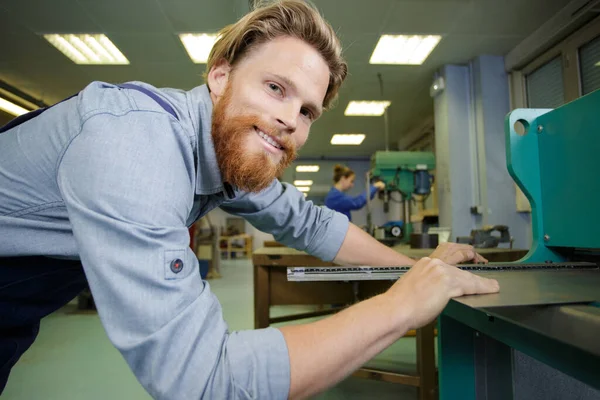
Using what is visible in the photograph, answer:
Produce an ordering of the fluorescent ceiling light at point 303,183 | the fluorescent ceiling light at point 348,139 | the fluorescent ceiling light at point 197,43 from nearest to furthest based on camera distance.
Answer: the fluorescent ceiling light at point 197,43
the fluorescent ceiling light at point 348,139
the fluorescent ceiling light at point 303,183

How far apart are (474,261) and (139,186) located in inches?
36.5

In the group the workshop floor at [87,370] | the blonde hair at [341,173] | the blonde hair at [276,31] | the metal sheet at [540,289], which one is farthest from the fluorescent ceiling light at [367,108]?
the metal sheet at [540,289]

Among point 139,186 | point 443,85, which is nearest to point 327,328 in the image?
point 139,186

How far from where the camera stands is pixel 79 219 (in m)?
0.50

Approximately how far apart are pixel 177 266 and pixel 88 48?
416 cm

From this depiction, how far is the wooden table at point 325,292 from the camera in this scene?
58.5 inches

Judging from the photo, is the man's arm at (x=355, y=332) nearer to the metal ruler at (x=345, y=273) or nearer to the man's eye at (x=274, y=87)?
the metal ruler at (x=345, y=273)

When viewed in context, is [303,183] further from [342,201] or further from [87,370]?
[87,370]

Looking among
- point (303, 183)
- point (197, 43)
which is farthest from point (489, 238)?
point (303, 183)

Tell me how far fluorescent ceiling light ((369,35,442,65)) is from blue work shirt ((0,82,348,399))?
338cm

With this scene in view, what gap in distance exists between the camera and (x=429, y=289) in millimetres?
535

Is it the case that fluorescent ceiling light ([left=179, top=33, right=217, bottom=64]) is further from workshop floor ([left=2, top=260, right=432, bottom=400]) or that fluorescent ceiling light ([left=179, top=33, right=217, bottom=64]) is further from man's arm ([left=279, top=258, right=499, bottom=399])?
man's arm ([left=279, top=258, right=499, bottom=399])

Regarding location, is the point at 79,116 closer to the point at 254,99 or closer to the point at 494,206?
the point at 254,99

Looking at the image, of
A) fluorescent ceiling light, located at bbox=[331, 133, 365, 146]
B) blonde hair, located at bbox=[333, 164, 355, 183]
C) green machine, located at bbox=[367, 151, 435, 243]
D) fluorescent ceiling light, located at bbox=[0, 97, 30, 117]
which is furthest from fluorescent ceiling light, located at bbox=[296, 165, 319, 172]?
green machine, located at bbox=[367, 151, 435, 243]
